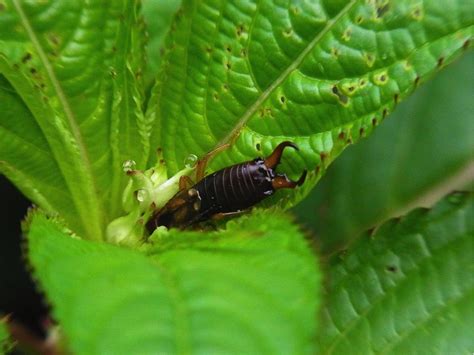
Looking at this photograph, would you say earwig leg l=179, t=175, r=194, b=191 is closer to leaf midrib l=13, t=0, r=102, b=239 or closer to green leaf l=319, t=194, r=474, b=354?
leaf midrib l=13, t=0, r=102, b=239

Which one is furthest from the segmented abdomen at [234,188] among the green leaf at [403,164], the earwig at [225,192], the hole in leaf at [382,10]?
the green leaf at [403,164]

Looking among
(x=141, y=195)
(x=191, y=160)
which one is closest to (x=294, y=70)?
(x=191, y=160)

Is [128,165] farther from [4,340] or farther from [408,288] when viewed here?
[408,288]

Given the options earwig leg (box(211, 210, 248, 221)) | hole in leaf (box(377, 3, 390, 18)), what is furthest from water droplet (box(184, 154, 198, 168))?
hole in leaf (box(377, 3, 390, 18))

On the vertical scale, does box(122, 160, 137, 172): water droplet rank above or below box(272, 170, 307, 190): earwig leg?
above

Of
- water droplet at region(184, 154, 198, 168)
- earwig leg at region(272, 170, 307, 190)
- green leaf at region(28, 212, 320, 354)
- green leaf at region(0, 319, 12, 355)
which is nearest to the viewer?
green leaf at region(28, 212, 320, 354)

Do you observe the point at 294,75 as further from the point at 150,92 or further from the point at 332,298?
the point at 332,298
